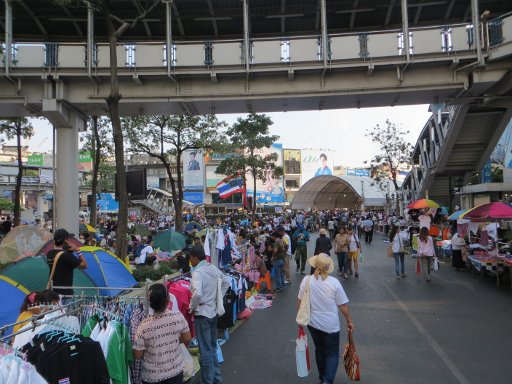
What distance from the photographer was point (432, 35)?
15.2 meters

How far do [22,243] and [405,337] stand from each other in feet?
35.4

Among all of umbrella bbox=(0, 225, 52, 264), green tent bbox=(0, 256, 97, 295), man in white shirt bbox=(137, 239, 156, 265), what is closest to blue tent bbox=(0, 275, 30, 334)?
green tent bbox=(0, 256, 97, 295)

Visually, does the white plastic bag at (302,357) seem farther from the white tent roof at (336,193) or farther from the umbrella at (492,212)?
the white tent roof at (336,193)

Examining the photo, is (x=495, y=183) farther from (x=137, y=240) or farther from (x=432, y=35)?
(x=137, y=240)

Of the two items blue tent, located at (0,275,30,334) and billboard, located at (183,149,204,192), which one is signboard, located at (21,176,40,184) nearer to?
billboard, located at (183,149,204,192)

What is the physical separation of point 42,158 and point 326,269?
89008mm

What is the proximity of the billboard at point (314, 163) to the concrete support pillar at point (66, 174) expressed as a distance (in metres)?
67.2

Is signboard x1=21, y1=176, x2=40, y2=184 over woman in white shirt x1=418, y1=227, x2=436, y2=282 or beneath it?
over

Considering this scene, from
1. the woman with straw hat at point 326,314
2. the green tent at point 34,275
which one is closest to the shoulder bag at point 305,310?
the woman with straw hat at point 326,314

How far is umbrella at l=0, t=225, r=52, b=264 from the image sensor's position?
41.0ft

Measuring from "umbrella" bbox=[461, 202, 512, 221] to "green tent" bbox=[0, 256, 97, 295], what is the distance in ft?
35.3

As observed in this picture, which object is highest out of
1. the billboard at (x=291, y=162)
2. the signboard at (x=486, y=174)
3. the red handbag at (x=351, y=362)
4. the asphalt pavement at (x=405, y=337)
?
the billboard at (x=291, y=162)

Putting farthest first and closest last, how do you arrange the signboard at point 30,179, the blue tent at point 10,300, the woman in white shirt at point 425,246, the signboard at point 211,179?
1. the signboard at point 211,179
2. the signboard at point 30,179
3. the woman in white shirt at point 425,246
4. the blue tent at point 10,300

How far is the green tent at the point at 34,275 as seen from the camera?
8.53 meters
